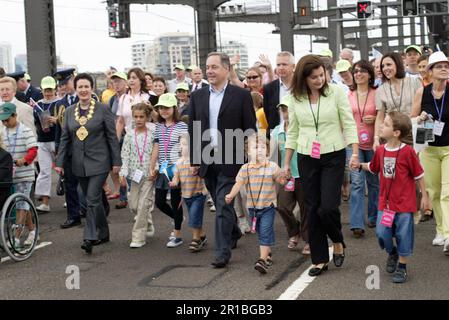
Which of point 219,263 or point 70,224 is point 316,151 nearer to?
point 219,263

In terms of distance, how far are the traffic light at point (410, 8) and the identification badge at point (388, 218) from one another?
27.0 m

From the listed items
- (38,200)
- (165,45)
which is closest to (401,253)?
(38,200)

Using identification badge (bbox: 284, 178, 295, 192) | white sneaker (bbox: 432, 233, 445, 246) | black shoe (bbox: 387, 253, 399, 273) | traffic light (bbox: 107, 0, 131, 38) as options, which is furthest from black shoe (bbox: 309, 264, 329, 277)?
traffic light (bbox: 107, 0, 131, 38)

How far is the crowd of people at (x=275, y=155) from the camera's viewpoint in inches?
261

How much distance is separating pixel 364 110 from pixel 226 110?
2.15 meters

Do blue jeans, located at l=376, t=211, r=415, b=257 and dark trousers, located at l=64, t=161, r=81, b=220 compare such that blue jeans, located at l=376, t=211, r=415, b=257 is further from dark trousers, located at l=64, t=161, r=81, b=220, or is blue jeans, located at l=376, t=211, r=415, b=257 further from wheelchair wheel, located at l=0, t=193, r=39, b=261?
dark trousers, located at l=64, t=161, r=81, b=220

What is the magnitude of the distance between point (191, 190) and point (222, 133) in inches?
40.7

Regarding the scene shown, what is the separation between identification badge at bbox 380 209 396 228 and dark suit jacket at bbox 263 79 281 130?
2.24 m

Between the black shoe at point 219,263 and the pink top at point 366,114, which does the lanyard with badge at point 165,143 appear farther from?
the pink top at point 366,114

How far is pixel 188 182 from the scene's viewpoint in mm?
8086

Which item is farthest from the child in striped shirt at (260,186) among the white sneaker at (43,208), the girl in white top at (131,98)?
the white sneaker at (43,208)

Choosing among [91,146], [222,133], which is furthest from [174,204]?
[222,133]

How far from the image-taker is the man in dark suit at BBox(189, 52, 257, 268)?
7.23 metres
